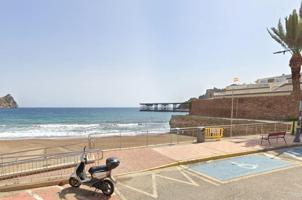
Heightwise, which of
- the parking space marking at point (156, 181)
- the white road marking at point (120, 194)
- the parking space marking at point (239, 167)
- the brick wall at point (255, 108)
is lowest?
the white road marking at point (120, 194)

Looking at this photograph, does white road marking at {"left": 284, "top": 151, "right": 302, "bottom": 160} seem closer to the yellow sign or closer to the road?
the road

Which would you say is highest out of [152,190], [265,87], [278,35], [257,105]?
[278,35]

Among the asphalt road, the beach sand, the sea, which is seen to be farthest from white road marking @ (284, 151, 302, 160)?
the sea

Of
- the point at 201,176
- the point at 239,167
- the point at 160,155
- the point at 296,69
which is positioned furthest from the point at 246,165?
the point at 296,69

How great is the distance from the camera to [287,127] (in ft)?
75.5

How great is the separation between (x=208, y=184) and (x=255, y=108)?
26078 mm

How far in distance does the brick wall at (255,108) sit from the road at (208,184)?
18.1 m

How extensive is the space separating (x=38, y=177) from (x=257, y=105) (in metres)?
28.1

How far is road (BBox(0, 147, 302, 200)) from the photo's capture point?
7.88 m

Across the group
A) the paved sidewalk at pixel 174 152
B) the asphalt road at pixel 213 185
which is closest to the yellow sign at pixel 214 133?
the paved sidewalk at pixel 174 152

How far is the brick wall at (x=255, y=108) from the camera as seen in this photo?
28.5 m

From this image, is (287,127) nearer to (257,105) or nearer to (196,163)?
(257,105)

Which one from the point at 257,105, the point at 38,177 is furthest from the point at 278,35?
the point at 38,177

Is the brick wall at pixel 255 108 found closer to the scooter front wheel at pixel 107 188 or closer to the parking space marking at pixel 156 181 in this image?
the parking space marking at pixel 156 181
